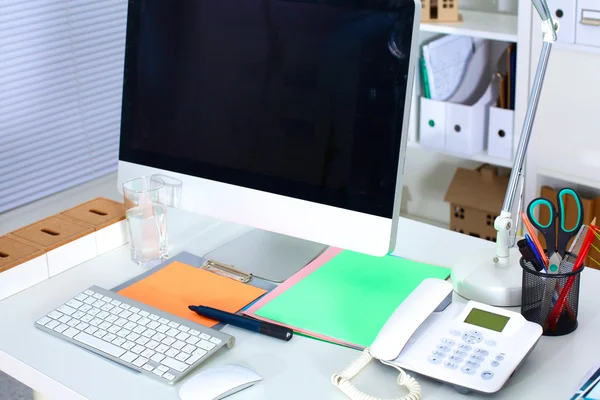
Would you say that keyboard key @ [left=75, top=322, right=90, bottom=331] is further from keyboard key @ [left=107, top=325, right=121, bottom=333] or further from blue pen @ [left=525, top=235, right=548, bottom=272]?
blue pen @ [left=525, top=235, right=548, bottom=272]

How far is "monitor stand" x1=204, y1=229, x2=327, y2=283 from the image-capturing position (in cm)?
139

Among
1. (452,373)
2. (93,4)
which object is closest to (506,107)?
(93,4)

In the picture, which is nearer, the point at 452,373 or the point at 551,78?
the point at 452,373

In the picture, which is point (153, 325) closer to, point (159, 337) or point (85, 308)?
point (159, 337)

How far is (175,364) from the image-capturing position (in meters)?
1.12

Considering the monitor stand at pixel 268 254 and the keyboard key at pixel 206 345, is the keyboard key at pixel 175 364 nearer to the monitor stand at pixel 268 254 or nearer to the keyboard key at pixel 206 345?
the keyboard key at pixel 206 345

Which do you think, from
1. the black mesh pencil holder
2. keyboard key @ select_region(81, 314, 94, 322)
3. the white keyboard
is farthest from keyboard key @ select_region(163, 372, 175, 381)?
the black mesh pencil holder

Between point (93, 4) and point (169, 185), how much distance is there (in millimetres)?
1078

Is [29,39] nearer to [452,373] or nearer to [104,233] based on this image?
[104,233]

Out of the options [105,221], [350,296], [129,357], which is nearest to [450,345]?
[350,296]

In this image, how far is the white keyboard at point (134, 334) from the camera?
3.69 feet

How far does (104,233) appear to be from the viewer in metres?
1.47

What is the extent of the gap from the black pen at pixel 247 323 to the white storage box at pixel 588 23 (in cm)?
129

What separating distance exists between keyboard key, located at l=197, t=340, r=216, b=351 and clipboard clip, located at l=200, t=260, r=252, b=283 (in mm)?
216
